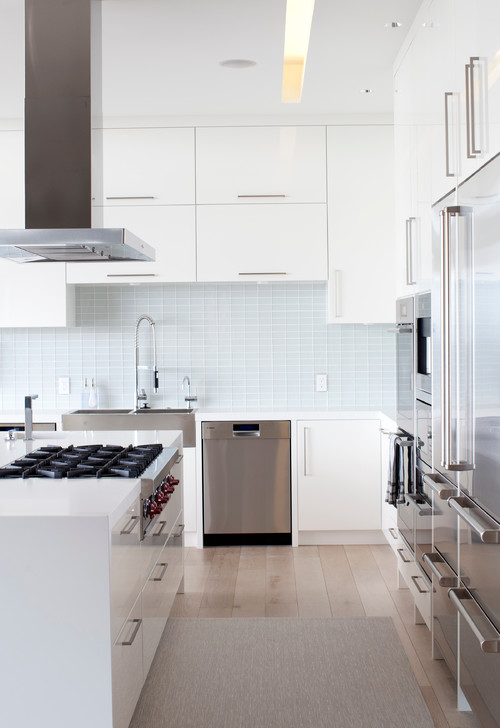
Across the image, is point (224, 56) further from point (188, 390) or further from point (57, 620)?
point (57, 620)

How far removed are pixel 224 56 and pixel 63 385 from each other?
2467mm

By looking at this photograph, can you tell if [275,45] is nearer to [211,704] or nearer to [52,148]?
[52,148]

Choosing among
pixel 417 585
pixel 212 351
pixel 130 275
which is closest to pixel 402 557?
pixel 417 585

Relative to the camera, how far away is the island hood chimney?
9.35 feet

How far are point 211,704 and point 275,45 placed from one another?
9.30 feet

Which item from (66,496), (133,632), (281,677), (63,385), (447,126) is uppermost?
(447,126)

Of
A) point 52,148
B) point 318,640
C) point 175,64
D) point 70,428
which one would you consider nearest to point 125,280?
point 70,428

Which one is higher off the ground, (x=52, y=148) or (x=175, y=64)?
(x=175, y=64)

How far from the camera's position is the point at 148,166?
14.7 ft

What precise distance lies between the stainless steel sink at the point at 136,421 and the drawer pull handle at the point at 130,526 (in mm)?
2102

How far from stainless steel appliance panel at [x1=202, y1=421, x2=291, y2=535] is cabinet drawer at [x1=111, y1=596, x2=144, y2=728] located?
204 cm

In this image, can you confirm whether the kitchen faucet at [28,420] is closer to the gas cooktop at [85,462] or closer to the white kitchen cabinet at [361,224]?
the gas cooktop at [85,462]

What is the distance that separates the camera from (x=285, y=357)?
4906 millimetres

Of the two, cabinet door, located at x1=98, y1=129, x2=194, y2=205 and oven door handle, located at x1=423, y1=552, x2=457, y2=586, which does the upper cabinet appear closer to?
cabinet door, located at x1=98, y1=129, x2=194, y2=205
